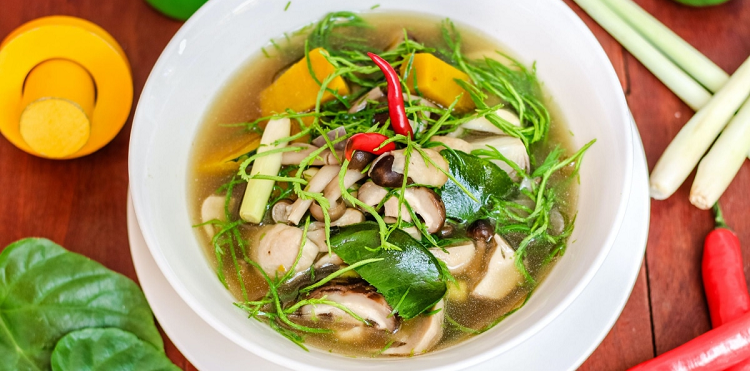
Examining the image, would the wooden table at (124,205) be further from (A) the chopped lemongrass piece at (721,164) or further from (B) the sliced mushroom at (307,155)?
(B) the sliced mushroom at (307,155)

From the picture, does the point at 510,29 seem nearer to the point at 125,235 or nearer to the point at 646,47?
the point at 646,47

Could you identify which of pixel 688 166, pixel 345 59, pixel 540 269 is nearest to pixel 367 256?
pixel 540 269

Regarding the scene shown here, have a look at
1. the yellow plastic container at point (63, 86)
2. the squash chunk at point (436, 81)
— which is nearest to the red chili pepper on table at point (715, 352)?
the squash chunk at point (436, 81)

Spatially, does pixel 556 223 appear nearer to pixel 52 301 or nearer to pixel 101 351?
pixel 101 351

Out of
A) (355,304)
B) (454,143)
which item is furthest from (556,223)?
(355,304)

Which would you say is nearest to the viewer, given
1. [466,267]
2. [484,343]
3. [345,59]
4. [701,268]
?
[484,343]

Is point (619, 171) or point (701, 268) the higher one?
point (619, 171)

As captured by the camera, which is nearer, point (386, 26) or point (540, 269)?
point (540, 269)
